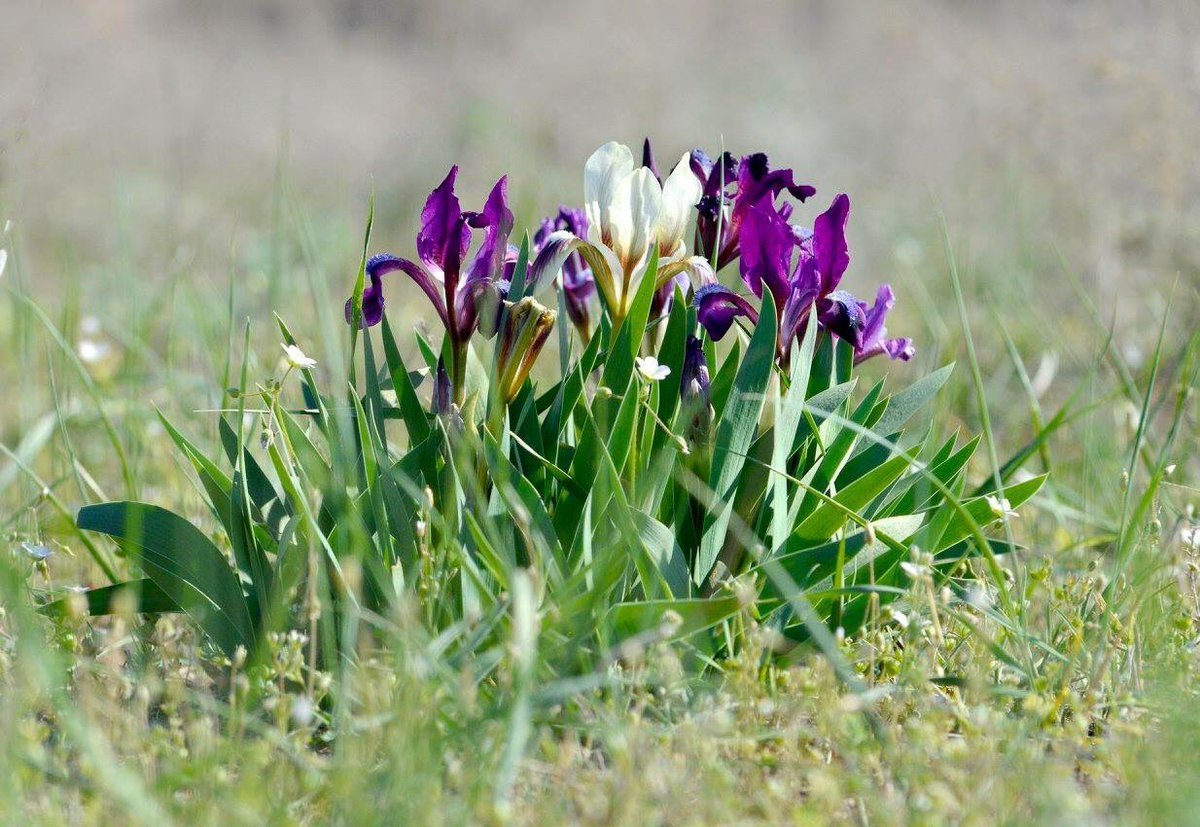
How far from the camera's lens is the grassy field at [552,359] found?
4.85 feet

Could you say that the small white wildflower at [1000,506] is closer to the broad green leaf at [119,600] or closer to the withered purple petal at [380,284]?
the withered purple petal at [380,284]

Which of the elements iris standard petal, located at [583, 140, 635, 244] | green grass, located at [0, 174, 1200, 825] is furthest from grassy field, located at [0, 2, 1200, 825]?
iris standard petal, located at [583, 140, 635, 244]

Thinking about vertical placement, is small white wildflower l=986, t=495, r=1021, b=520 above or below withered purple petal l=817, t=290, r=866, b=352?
below

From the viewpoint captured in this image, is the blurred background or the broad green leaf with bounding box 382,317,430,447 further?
the blurred background

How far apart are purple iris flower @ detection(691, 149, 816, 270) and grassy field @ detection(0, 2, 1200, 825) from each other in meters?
0.46

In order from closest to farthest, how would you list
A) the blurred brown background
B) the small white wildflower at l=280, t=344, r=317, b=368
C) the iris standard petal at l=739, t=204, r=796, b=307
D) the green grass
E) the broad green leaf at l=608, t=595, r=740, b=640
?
the green grass, the broad green leaf at l=608, t=595, r=740, b=640, the small white wildflower at l=280, t=344, r=317, b=368, the iris standard petal at l=739, t=204, r=796, b=307, the blurred brown background

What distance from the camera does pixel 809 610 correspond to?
158 cm

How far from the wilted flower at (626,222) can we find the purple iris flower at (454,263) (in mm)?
75

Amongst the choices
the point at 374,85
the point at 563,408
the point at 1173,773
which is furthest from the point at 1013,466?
the point at 374,85

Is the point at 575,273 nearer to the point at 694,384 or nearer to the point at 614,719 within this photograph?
the point at 694,384

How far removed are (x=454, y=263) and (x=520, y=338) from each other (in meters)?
0.16

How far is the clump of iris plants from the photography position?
69.4 inches

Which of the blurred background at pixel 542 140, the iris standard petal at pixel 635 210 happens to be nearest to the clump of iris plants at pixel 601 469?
the iris standard petal at pixel 635 210

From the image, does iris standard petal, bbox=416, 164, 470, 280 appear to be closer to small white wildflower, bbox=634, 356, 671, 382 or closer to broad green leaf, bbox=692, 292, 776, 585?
small white wildflower, bbox=634, 356, 671, 382
